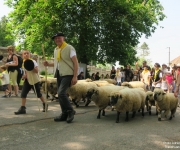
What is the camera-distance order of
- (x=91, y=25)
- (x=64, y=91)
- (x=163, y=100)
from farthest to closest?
(x=91, y=25), (x=163, y=100), (x=64, y=91)

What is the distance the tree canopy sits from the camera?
19344mm

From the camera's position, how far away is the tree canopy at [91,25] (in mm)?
19344

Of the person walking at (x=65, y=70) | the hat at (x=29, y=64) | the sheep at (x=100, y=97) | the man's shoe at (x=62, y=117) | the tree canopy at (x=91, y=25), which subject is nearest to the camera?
the person walking at (x=65, y=70)

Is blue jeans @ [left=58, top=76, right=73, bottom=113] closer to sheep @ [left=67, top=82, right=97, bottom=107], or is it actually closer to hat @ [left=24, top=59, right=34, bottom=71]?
hat @ [left=24, top=59, right=34, bottom=71]

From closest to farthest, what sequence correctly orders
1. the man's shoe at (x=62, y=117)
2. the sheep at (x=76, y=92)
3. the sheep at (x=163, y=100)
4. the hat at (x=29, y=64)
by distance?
1. the man's shoe at (x=62, y=117)
2. the hat at (x=29, y=64)
3. the sheep at (x=163, y=100)
4. the sheep at (x=76, y=92)

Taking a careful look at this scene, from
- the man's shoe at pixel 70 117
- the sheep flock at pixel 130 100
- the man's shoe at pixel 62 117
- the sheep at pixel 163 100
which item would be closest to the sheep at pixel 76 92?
the sheep flock at pixel 130 100

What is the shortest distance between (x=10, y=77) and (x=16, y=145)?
23.1 ft

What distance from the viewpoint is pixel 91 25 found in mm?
18797

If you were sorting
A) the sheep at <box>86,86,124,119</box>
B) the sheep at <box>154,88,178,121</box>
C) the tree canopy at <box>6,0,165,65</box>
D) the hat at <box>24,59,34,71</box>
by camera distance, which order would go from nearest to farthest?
the hat at <box>24,59,34,71</box> < the sheep at <box>154,88,178,121</box> < the sheep at <box>86,86,124,119</box> < the tree canopy at <box>6,0,165,65</box>

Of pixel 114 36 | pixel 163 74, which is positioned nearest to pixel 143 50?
pixel 114 36

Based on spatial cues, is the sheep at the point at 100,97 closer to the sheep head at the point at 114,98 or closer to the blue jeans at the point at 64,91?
the sheep head at the point at 114,98

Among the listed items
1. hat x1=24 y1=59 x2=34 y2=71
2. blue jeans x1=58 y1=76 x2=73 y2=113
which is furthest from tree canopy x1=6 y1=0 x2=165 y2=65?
blue jeans x1=58 y1=76 x2=73 y2=113

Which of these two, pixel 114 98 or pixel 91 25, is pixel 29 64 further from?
pixel 91 25

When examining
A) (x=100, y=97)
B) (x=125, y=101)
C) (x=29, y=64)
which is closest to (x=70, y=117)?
(x=100, y=97)
